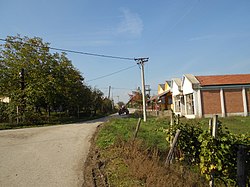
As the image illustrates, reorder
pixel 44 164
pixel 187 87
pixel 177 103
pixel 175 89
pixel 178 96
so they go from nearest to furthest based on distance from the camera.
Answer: pixel 44 164
pixel 187 87
pixel 178 96
pixel 175 89
pixel 177 103

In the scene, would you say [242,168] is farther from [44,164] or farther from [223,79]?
[223,79]

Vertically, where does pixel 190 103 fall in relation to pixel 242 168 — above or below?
above

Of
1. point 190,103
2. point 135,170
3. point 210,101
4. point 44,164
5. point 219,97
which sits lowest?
point 44,164

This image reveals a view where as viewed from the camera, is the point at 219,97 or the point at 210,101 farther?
the point at 219,97

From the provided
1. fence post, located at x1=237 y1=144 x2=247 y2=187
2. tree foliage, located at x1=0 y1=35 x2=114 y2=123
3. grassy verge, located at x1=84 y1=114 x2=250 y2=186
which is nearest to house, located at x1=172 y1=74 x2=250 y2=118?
tree foliage, located at x1=0 y1=35 x2=114 y2=123

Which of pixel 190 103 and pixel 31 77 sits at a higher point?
pixel 31 77

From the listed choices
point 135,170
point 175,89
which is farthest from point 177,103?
point 135,170

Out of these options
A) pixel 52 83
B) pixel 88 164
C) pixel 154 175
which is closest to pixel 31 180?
pixel 88 164

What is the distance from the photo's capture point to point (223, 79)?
2638cm

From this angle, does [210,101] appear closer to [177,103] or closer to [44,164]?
[177,103]

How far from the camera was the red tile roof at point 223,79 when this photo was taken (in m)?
24.9

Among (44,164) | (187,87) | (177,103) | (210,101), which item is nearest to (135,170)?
(44,164)

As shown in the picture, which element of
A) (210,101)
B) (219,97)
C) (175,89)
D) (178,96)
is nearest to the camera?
(210,101)

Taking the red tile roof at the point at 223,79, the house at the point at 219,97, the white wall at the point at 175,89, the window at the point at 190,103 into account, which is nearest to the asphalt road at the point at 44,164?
the house at the point at 219,97
